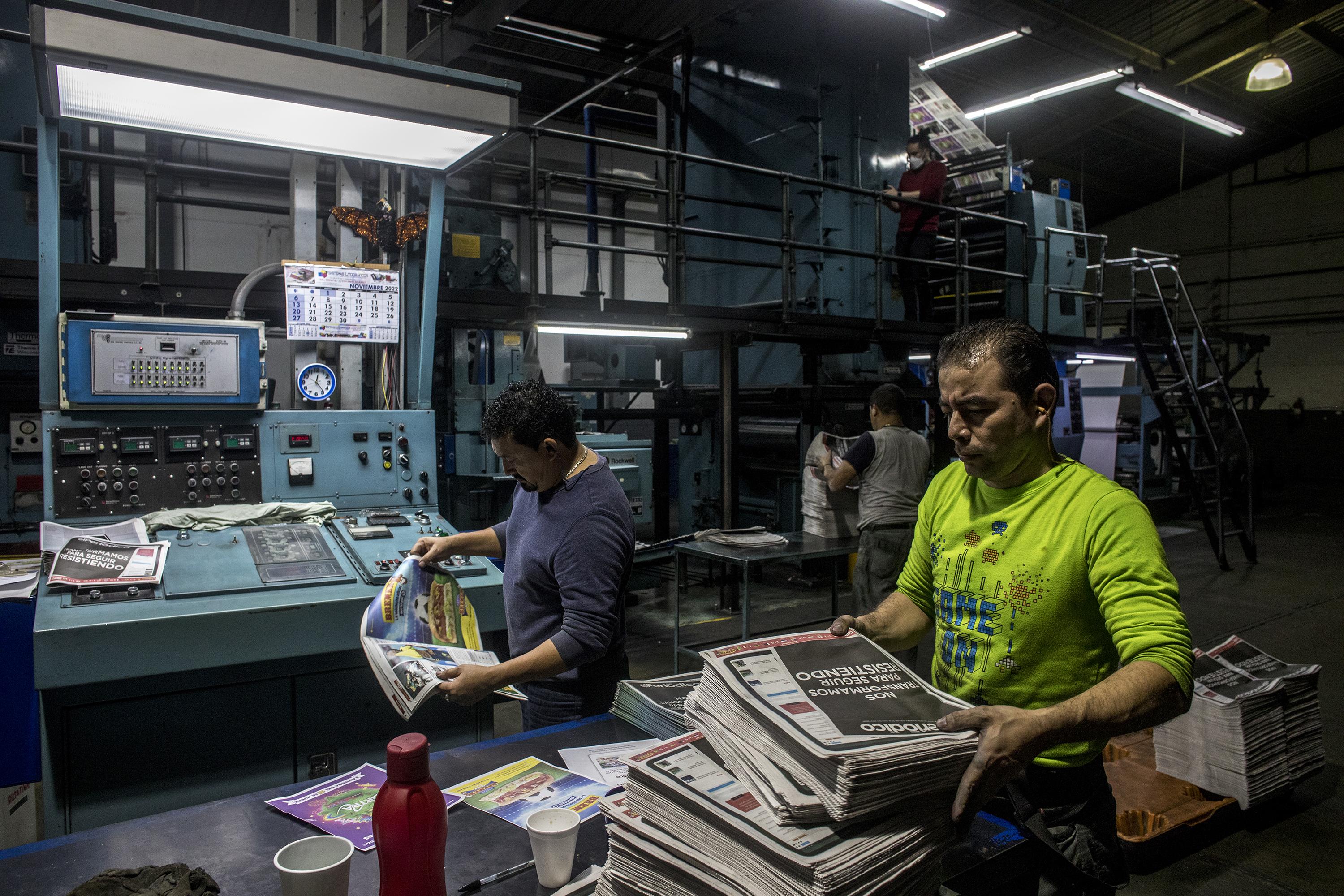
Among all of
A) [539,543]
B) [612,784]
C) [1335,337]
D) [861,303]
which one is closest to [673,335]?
[861,303]

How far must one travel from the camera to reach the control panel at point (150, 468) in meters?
2.69

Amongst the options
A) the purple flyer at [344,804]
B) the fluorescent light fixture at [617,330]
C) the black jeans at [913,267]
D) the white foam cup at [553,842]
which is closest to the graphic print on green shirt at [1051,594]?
the white foam cup at [553,842]

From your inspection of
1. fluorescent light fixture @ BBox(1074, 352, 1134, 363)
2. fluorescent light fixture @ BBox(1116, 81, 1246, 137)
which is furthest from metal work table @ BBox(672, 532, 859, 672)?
fluorescent light fixture @ BBox(1116, 81, 1246, 137)

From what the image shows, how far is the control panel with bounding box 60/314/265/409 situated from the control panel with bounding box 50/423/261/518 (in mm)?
108

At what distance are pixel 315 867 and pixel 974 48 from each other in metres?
10.1

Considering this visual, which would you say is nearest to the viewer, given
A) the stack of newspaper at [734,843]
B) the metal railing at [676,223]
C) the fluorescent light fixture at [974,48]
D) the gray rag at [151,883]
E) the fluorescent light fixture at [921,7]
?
the stack of newspaper at [734,843]

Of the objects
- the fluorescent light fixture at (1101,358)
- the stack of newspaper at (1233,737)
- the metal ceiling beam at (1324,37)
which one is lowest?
the stack of newspaper at (1233,737)

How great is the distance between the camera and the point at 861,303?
705 cm

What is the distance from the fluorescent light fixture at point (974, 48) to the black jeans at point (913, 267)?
3.01 metres

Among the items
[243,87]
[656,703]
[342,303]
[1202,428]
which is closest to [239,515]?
[342,303]

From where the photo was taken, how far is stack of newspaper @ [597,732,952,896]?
974 mm

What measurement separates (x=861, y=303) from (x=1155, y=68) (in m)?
6.76

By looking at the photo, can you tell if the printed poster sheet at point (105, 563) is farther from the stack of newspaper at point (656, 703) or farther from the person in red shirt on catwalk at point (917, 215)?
the person in red shirt on catwalk at point (917, 215)

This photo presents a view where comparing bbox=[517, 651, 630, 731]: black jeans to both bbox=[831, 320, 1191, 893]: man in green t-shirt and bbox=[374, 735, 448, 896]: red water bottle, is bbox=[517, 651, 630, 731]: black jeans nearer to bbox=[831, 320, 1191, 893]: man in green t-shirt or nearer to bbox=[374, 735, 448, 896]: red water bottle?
bbox=[831, 320, 1191, 893]: man in green t-shirt
